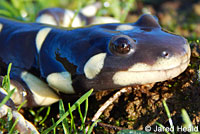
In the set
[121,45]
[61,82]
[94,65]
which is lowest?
[61,82]

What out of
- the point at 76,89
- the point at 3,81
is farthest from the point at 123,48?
the point at 3,81

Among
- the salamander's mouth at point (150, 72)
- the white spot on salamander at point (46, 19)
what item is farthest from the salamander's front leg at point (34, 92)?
the white spot on salamander at point (46, 19)

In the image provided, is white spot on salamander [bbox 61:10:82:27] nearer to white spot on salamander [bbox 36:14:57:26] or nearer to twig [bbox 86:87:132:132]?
white spot on salamander [bbox 36:14:57:26]

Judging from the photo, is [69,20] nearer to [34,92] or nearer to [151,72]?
[34,92]

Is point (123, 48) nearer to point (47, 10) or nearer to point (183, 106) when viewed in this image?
point (183, 106)

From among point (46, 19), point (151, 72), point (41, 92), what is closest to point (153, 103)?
point (151, 72)

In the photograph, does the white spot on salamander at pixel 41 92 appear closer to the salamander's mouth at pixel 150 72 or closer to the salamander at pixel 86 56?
the salamander at pixel 86 56
